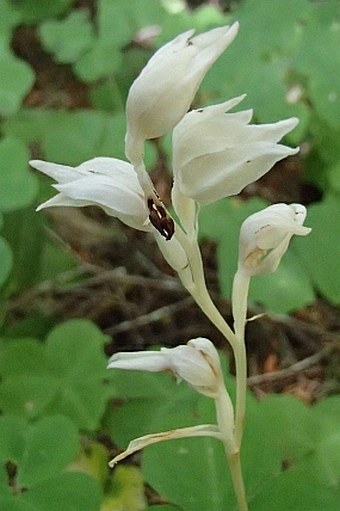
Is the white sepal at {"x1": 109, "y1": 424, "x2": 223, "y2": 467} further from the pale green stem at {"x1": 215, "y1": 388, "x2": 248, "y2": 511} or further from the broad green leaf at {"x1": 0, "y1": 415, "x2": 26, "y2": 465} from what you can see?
the broad green leaf at {"x1": 0, "y1": 415, "x2": 26, "y2": 465}

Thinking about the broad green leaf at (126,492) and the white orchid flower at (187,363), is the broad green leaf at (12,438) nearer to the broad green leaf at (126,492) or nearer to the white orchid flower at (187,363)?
the broad green leaf at (126,492)

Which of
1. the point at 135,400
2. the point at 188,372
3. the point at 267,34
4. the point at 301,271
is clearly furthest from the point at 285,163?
the point at 188,372

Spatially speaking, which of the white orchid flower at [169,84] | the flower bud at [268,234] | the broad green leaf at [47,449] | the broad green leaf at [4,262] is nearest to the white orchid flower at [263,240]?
the flower bud at [268,234]

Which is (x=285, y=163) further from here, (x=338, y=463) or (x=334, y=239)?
(x=338, y=463)

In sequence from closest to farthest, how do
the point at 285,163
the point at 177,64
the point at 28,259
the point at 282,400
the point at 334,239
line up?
the point at 177,64 → the point at 282,400 → the point at 334,239 → the point at 28,259 → the point at 285,163

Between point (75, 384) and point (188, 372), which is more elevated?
point (188, 372)

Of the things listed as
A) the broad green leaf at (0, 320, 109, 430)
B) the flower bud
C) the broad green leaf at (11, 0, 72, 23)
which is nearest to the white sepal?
the flower bud
